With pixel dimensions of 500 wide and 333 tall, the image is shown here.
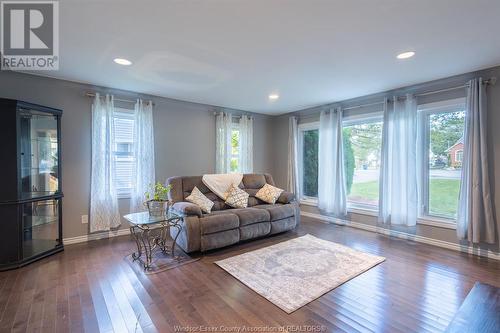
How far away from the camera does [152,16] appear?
193 centimetres

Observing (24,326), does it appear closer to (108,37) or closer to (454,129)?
(108,37)

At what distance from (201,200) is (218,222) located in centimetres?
55

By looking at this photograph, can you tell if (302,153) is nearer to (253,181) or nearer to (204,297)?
(253,181)

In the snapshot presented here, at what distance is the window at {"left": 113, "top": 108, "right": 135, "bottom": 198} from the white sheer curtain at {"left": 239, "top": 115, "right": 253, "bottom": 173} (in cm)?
225

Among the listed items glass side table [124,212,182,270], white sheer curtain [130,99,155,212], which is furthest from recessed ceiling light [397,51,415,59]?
white sheer curtain [130,99,155,212]

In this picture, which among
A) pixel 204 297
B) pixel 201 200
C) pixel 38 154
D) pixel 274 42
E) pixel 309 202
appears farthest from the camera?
pixel 309 202

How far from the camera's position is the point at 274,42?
2.36 meters

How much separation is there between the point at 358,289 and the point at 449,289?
87 cm

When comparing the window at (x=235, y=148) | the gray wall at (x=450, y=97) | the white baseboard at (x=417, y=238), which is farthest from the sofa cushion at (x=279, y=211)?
the window at (x=235, y=148)

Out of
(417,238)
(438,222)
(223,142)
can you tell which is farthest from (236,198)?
(438,222)

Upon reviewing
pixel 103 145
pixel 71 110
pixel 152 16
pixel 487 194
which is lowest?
pixel 487 194

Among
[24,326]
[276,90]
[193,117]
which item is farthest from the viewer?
[193,117]

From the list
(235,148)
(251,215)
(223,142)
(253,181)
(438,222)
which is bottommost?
(438,222)

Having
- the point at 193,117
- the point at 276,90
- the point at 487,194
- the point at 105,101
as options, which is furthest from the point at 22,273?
the point at 487,194
